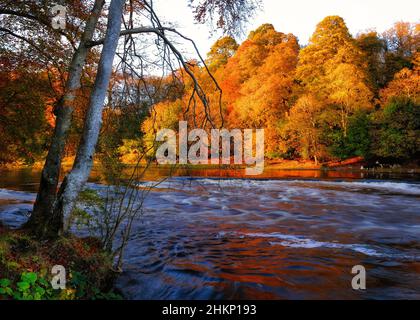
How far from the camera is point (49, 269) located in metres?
3.96

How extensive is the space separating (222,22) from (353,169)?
89.0ft

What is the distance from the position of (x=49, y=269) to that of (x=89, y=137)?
199 centimetres

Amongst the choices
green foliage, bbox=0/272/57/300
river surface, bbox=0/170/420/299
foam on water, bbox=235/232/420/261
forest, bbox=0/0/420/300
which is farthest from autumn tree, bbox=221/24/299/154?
green foliage, bbox=0/272/57/300

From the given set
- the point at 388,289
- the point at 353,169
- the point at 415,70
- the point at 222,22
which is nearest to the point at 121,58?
the point at 222,22

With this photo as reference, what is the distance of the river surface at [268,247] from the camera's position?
517 cm

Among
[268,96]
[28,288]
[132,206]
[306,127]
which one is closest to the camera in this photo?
[28,288]

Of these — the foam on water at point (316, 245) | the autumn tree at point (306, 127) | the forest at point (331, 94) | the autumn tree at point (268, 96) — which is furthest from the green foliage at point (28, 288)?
the autumn tree at point (306, 127)

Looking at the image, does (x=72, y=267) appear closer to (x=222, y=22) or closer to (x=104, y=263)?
(x=104, y=263)

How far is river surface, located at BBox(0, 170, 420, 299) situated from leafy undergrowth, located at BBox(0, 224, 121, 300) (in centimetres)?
64

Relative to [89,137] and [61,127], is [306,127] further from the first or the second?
[89,137]

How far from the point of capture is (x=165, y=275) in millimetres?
5633

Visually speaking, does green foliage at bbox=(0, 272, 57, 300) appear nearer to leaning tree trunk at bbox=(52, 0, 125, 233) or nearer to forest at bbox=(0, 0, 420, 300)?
forest at bbox=(0, 0, 420, 300)

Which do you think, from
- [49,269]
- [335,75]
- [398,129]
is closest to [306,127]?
[335,75]

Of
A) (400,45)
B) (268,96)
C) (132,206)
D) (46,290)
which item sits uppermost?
(400,45)
